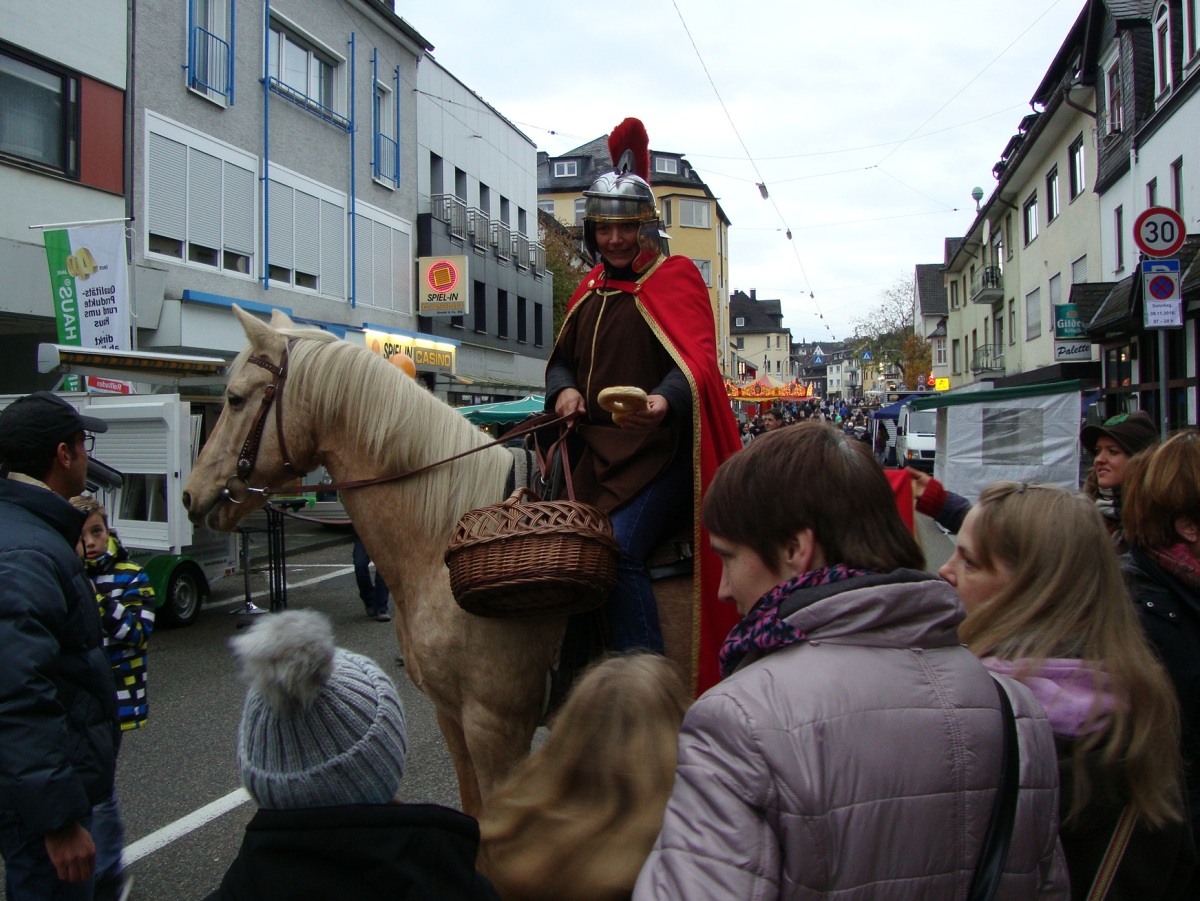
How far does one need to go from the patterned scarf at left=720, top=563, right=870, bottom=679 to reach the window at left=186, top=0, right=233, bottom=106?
17.8 metres

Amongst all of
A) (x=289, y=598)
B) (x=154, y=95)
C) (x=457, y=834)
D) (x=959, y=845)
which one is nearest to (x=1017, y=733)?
(x=959, y=845)

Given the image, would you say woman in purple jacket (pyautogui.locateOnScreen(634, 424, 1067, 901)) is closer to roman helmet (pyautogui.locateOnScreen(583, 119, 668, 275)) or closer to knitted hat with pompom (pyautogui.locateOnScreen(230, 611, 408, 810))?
knitted hat with pompom (pyautogui.locateOnScreen(230, 611, 408, 810))

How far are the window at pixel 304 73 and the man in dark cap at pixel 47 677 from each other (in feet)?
59.6

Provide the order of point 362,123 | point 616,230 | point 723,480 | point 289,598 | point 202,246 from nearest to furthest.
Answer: point 723,480, point 616,230, point 289,598, point 202,246, point 362,123

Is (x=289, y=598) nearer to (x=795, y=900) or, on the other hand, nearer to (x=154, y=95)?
(x=154, y=95)

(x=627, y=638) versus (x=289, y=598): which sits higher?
(x=627, y=638)

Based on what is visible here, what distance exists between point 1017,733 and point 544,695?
1753mm

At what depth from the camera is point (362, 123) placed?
22.4 m

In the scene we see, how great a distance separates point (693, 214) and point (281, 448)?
196ft

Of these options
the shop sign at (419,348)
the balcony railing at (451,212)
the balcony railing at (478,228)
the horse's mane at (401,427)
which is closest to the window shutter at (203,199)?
the shop sign at (419,348)

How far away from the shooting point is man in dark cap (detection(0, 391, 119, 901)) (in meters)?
2.28

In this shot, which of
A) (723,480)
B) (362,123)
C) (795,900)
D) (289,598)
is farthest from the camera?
(362,123)

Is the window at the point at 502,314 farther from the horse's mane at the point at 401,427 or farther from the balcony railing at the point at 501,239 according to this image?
the horse's mane at the point at 401,427

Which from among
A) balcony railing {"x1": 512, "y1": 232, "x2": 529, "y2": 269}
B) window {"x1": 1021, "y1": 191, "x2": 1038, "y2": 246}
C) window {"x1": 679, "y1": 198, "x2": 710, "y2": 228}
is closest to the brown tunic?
window {"x1": 1021, "y1": 191, "x2": 1038, "y2": 246}
